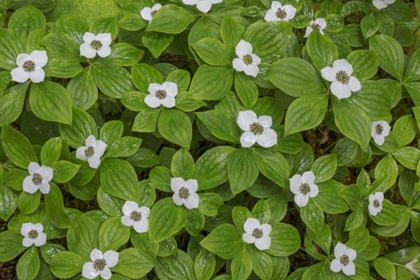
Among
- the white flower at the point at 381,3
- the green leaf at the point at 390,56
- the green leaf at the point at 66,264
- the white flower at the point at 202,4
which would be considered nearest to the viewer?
the green leaf at the point at 66,264

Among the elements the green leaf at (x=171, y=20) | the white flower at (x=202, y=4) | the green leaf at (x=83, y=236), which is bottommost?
the green leaf at (x=83, y=236)

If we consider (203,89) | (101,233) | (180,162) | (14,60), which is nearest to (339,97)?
(203,89)

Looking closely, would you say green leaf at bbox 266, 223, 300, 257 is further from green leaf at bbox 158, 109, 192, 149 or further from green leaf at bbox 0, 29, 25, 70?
green leaf at bbox 0, 29, 25, 70

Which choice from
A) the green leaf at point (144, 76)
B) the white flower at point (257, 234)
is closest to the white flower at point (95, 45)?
the green leaf at point (144, 76)

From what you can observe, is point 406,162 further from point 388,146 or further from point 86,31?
point 86,31

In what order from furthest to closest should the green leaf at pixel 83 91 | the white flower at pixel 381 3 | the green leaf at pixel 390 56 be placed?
the white flower at pixel 381 3, the green leaf at pixel 390 56, the green leaf at pixel 83 91

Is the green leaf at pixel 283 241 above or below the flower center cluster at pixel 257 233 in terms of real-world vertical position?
below

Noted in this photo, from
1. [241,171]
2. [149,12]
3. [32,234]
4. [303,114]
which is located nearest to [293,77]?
[303,114]

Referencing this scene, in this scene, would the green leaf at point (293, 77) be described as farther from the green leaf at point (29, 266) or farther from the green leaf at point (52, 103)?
the green leaf at point (29, 266)

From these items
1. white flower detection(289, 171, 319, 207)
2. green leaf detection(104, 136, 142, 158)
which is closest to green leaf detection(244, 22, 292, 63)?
white flower detection(289, 171, 319, 207)
